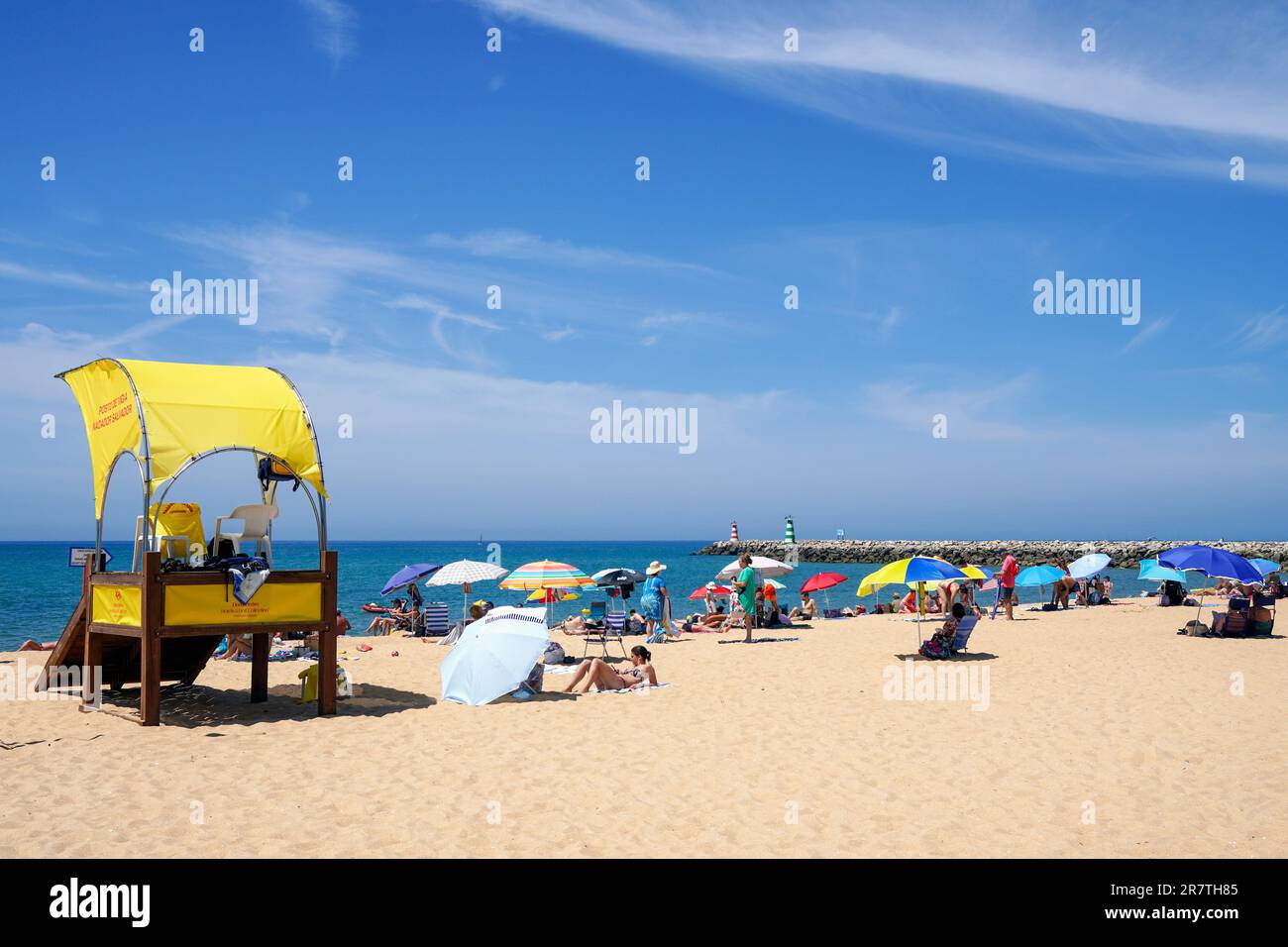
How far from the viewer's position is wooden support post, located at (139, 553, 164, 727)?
9.80 m

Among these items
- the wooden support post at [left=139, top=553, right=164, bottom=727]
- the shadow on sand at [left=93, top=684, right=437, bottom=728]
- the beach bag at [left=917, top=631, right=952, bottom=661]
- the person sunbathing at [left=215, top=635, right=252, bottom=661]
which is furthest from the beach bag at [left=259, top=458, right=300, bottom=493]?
the beach bag at [left=917, top=631, right=952, bottom=661]

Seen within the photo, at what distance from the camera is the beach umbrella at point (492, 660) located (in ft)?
38.1

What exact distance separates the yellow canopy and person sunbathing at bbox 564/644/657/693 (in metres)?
4.10

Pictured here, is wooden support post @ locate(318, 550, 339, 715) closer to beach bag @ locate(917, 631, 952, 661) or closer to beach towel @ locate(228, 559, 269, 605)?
beach towel @ locate(228, 559, 269, 605)

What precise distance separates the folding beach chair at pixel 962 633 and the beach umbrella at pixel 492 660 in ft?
22.4

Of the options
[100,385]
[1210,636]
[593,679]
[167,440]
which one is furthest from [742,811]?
[1210,636]

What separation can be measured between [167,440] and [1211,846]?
1003cm

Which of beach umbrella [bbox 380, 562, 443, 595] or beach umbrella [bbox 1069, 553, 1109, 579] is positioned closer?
beach umbrella [bbox 380, 562, 443, 595]

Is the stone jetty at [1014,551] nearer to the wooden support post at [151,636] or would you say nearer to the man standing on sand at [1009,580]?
the man standing on sand at [1009,580]

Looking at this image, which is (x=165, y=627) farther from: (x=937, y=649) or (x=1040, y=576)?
(x=1040, y=576)

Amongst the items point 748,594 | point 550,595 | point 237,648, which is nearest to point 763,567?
point 748,594

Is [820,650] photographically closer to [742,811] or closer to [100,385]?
[742,811]

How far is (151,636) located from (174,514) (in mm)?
1982
